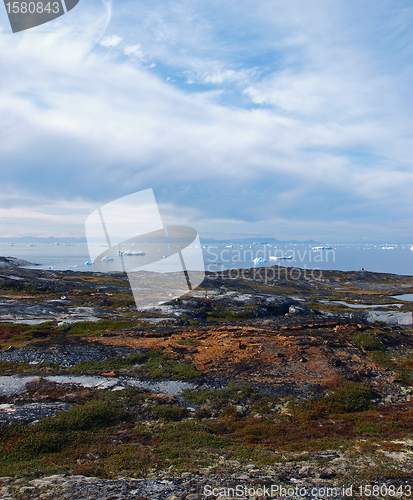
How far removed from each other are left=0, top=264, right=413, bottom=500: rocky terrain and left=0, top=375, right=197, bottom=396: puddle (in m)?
0.11

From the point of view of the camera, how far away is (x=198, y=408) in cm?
1536

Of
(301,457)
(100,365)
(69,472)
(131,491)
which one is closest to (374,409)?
(301,457)

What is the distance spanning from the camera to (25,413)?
12.8 metres

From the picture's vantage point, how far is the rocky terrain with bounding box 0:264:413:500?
8992mm

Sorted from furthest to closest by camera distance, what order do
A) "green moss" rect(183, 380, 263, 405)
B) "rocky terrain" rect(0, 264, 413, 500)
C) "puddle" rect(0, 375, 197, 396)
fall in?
"puddle" rect(0, 375, 197, 396) → "green moss" rect(183, 380, 263, 405) → "rocky terrain" rect(0, 264, 413, 500)

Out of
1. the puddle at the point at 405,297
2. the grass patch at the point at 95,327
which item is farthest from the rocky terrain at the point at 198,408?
the puddle at the point at 405,297

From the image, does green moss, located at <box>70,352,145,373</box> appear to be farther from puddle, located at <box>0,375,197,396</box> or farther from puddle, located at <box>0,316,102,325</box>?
puddle, located at <box>0,316,102,325</box>

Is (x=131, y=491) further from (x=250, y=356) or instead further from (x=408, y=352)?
(x=408, y=352)

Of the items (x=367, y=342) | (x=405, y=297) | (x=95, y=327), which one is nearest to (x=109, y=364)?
(x=95, y=327)

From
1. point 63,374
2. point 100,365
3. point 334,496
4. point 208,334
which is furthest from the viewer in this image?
point 208,334

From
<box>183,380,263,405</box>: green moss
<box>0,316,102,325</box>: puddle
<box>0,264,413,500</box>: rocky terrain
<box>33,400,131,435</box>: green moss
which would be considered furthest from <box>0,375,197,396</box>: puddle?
<box>0,316,102,325</box>: puddle

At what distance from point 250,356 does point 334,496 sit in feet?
47.2

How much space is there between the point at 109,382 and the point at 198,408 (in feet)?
18.4

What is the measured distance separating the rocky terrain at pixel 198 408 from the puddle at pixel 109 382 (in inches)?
4.3
